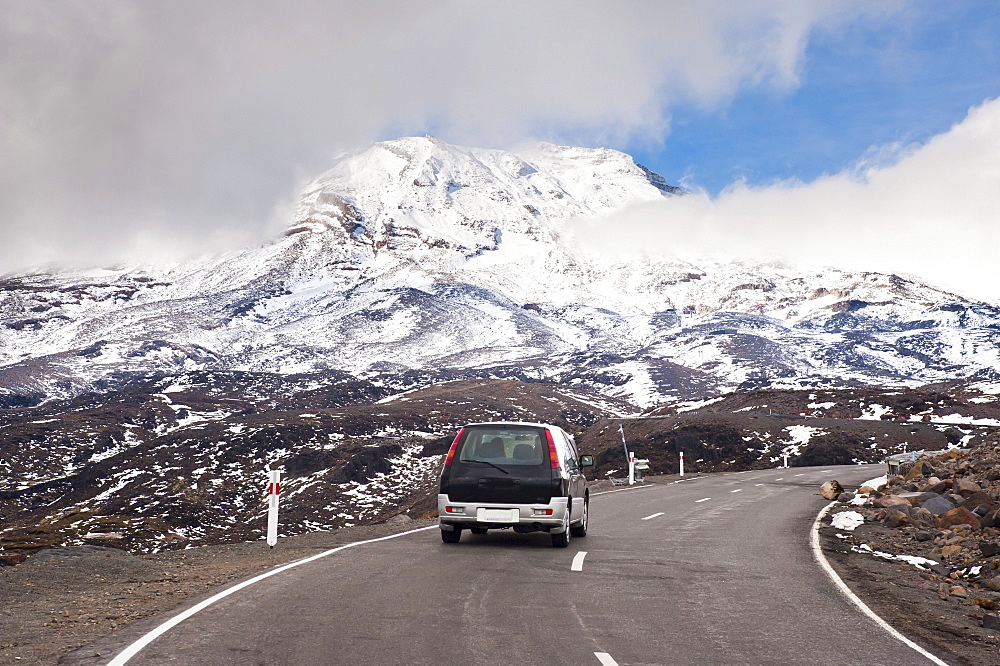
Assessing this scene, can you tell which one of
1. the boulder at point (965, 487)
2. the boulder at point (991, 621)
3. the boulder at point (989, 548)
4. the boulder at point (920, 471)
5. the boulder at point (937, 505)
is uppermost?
the boulder at point (920, 471)

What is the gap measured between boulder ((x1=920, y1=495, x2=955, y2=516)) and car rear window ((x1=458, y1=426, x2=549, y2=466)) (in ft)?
32.0

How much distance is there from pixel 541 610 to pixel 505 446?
17.0 feet

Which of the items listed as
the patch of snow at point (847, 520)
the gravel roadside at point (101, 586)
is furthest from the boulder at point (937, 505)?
the gravel roadside at point (101, 586)

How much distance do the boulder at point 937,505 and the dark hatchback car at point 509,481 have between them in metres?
9.08

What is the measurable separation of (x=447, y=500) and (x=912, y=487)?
15596 mm

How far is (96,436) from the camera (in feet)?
426

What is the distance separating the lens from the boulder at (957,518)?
55.1 ft

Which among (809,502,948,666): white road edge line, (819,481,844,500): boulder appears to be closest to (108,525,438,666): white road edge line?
(809,502,948,666): white road edge line

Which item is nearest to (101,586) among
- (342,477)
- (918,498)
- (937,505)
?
(937,505)

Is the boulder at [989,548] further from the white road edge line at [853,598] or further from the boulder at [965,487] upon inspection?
the boulder at [965,487]

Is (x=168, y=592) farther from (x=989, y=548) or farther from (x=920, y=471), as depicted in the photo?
(x=920, y=471)

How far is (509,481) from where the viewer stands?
544 inches

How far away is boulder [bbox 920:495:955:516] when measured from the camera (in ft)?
61.2

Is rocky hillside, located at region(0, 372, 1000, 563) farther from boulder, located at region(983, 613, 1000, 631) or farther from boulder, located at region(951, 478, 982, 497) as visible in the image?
boulder, located at region(951, 478, 982, 497)
